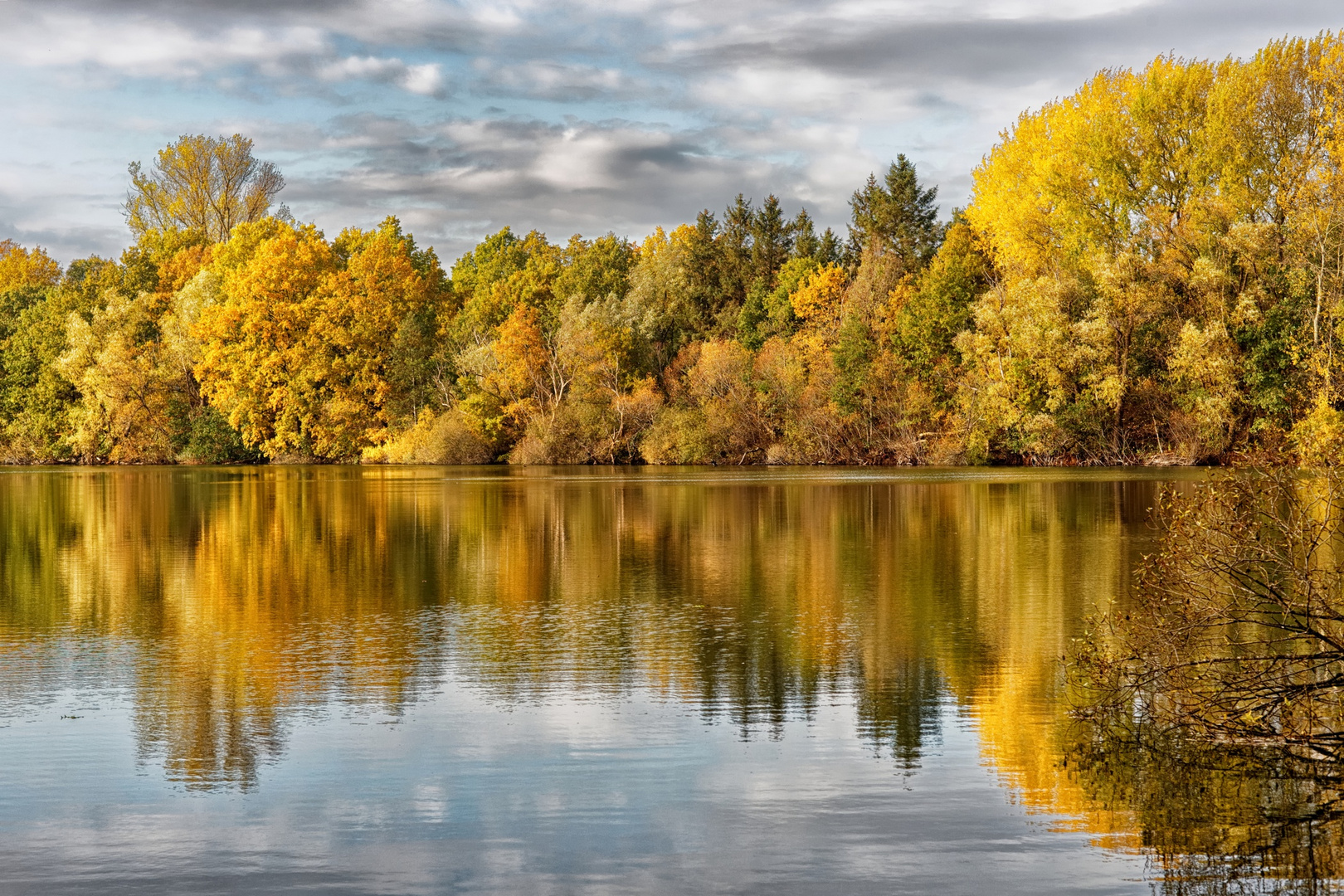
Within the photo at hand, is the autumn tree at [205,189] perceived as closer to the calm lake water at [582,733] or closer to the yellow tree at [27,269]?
the yellow tree at [27,269]

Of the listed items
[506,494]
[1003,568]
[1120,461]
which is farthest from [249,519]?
[1120,461]

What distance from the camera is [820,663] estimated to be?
12602 millimetres

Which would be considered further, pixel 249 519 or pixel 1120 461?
pixel 1120 461

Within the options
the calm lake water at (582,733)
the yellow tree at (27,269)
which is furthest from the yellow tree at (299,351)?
the calm lake water at (582,733)

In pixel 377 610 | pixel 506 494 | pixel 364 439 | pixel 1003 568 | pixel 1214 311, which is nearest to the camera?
pixel 377 610

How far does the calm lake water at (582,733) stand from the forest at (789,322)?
1480 inches

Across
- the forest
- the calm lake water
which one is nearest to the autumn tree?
the forest

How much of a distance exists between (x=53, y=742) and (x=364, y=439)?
7722 centimetres

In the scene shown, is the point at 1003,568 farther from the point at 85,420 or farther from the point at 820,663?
the point at 85,420

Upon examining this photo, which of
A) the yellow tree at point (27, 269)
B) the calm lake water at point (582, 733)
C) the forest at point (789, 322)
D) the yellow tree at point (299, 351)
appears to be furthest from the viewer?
the yellow tree at point (27, 269)

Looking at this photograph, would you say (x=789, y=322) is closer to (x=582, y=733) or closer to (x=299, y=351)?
(x=299, y=351)

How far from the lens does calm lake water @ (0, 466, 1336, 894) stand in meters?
6.89

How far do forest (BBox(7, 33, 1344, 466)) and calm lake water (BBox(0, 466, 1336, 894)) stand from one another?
3758 centimetres

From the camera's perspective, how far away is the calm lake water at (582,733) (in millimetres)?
6891
